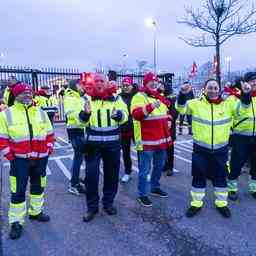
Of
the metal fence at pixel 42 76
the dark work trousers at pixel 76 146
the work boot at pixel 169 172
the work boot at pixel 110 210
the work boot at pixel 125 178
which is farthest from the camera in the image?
the metal fence at pixel 42 76

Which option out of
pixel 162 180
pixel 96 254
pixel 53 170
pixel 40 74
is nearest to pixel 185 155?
pixel 162 180

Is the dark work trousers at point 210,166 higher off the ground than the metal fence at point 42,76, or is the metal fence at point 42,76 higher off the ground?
the metal fence at point 42,76

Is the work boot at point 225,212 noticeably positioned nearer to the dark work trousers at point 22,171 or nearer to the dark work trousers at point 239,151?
the dark work trousers at point 239,151

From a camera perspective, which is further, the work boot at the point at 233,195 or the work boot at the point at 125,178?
the work boot at the point at 125,178

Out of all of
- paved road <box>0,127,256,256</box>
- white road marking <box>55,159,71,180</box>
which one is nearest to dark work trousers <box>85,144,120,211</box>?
paved road <box>0,127,256,256</box>

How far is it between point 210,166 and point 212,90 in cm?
109

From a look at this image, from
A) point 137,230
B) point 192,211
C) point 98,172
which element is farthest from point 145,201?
point 98,172

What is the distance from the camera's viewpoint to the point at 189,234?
402cm

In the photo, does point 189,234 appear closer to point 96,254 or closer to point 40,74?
point 96,254

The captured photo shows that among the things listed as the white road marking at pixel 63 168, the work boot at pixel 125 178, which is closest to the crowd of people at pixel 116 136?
the work boot at pixel 125 178

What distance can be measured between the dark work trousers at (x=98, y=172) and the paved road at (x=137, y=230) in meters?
0.26

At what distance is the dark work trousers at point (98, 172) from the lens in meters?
4.45

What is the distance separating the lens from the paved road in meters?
3.67

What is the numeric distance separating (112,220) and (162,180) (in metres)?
1.97
